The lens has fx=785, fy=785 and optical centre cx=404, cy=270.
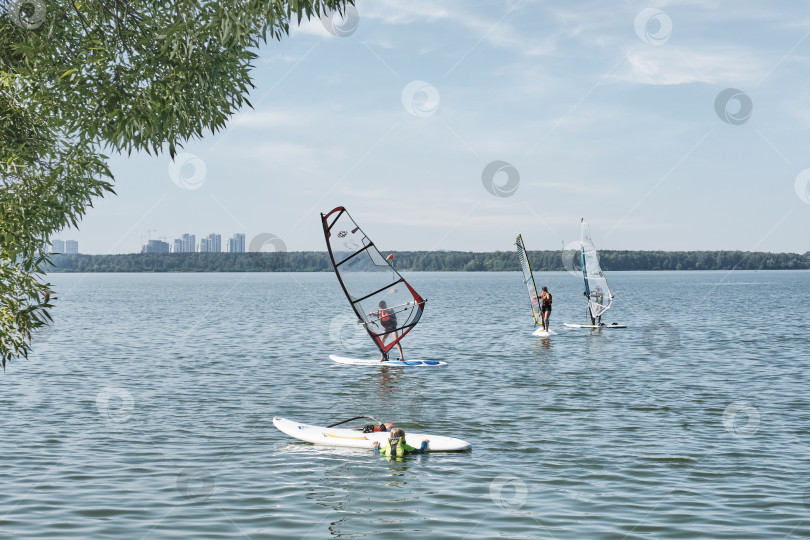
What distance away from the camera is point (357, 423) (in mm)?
20656

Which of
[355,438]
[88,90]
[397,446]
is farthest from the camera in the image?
[355,438]

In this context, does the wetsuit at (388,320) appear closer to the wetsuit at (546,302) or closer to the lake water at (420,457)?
the lake water at (420,457)

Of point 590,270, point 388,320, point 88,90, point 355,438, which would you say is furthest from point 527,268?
point 88,90

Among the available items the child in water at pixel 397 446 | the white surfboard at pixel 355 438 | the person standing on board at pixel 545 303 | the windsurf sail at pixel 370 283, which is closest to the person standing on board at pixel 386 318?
the windsurf sail at pixel 370 283

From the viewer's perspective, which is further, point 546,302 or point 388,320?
point 546,302

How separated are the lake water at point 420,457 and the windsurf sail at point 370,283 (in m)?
2.13

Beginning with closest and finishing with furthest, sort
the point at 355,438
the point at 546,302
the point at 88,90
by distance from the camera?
the point at 88,90 → the point at 355,438 → the point at 546,302

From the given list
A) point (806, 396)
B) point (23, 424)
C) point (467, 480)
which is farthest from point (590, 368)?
point (23, 424)

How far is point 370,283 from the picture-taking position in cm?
3062

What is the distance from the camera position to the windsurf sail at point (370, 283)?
3019 centimetres

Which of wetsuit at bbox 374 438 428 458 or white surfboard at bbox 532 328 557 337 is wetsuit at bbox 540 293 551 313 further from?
wetsuit at bbox 374 438 428 458

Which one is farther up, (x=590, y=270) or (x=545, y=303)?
(x=590, y=270)

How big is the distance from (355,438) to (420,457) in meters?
1.70

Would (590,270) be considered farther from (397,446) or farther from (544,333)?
(397,446)
